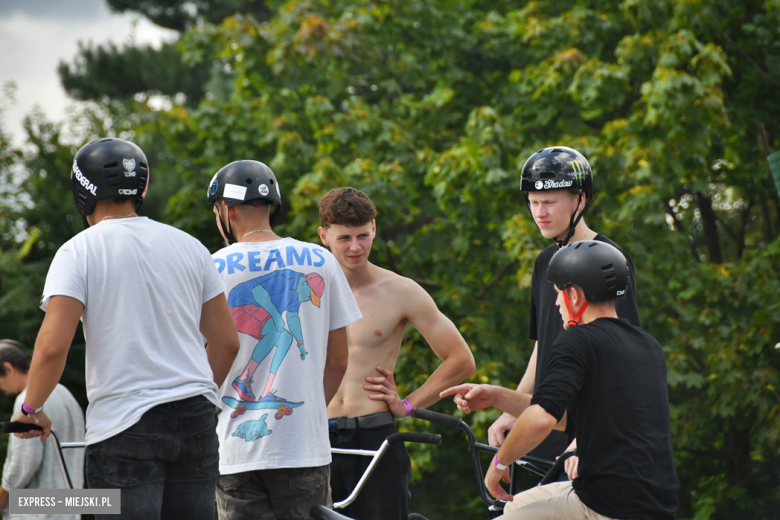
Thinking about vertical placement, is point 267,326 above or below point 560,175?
below

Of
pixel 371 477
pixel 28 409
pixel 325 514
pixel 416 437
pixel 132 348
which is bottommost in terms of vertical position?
pixel 371 477

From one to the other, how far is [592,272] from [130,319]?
181 centimetres

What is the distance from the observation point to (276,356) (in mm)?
3354

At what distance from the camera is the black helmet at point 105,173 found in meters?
3.02

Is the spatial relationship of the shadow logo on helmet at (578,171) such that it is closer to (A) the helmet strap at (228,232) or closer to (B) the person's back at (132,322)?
(A) the helmet strap at (228,232)

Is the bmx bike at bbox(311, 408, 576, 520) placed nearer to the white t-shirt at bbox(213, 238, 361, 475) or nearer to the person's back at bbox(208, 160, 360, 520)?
the person's back at bbox(208, 160, 360, 520)

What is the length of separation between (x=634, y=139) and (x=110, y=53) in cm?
2070

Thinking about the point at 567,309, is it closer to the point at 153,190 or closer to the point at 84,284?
the point at 84,284

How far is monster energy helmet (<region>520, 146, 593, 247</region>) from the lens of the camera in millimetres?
3887

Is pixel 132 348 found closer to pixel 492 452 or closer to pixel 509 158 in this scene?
pixel 492 452

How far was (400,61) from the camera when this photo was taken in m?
12.8

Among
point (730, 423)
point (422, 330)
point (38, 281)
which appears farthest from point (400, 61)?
point (422, 330)

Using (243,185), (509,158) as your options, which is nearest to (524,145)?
(509,158)

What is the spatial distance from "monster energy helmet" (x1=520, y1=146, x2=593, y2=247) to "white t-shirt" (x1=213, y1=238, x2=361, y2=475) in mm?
1233
